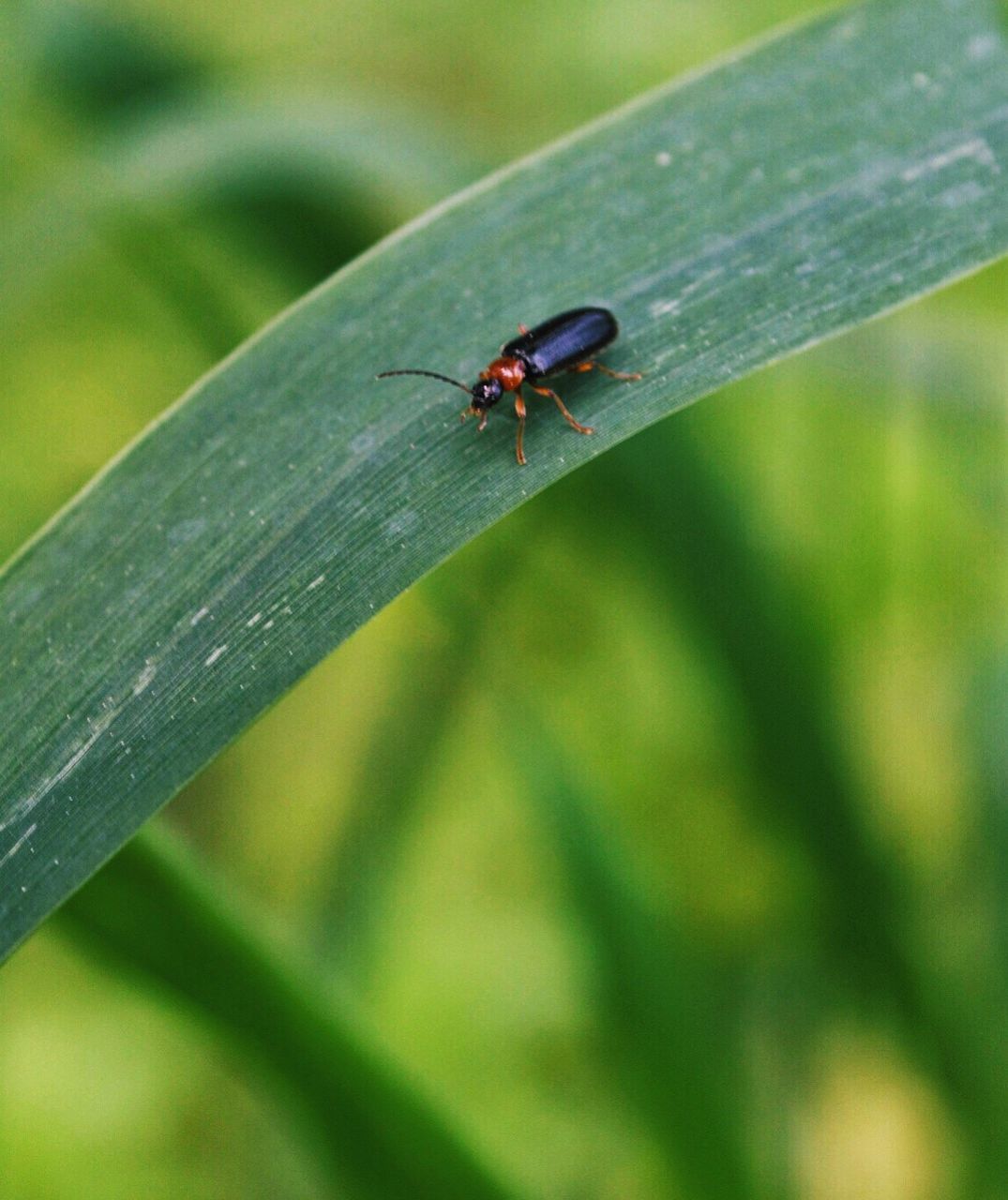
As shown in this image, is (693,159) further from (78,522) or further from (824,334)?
(78,522)

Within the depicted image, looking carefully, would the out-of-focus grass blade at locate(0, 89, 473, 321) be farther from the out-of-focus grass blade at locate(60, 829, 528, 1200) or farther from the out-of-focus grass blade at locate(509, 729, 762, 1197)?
the out-of-focus grass blade at locate(60, 829, 528, 1200)

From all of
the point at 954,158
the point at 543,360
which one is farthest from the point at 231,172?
the point at 954,158

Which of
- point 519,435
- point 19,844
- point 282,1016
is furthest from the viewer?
point 519,435

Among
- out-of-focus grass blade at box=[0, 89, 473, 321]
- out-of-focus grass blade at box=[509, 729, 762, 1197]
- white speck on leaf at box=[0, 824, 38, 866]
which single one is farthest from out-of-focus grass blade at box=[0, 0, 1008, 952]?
out-of-focus grass blade at box=[509, 729, 762, 1197]

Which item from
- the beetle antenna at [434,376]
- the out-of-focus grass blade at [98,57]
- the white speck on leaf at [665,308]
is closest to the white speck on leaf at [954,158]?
the white speck on leaf at [665,308]

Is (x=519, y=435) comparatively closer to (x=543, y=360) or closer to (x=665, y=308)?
(x=665, y=308)

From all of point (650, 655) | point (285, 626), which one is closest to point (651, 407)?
point (285, 626)
